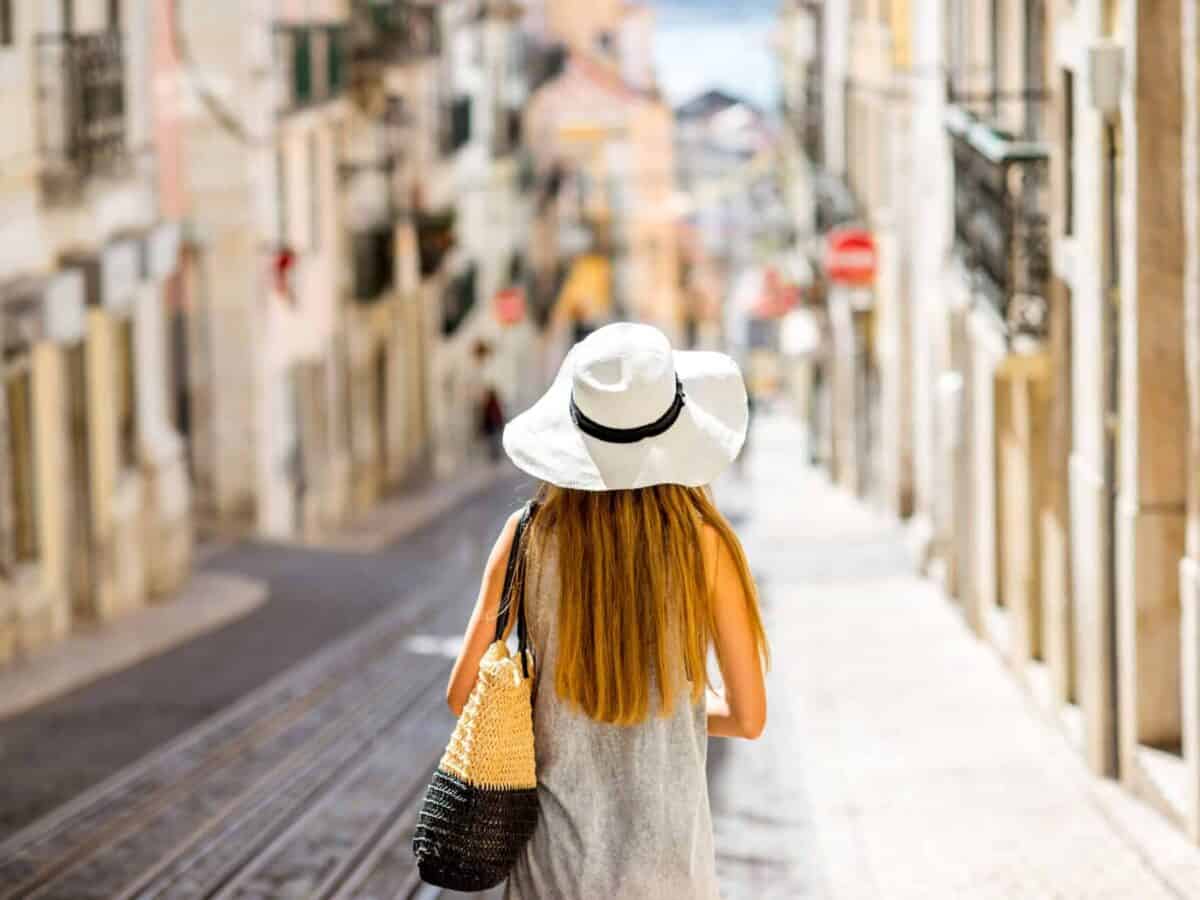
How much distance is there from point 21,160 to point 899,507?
35.0 ft

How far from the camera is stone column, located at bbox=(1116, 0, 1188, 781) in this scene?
10.4 meters

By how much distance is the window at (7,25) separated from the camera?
1766 cm

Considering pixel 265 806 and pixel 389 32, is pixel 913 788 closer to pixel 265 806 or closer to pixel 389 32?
pixel 265 806

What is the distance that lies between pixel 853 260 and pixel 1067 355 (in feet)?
46.5

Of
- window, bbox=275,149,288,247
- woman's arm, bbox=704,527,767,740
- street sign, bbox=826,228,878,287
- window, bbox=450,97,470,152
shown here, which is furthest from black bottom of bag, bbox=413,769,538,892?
window, bbox=450,97,470,152

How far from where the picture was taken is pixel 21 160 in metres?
18.1

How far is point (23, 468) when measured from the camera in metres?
18.1

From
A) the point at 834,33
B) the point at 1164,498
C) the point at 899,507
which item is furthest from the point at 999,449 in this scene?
the point at 834,33

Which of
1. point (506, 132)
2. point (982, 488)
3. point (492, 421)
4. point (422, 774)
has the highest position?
point (506, 132)

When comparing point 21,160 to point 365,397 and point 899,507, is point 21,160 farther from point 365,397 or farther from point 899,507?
point 365,397

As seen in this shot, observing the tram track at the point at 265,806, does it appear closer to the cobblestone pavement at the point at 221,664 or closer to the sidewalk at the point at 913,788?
the cobblestone pavement at the point at 221,664

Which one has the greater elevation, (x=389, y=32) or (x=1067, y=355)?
(x=389, y=32)

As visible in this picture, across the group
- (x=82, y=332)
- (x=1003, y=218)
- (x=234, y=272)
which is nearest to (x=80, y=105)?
(x=82, y=332)

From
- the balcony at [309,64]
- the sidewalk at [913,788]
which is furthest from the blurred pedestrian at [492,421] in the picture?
the sidewalk at [913,788]
